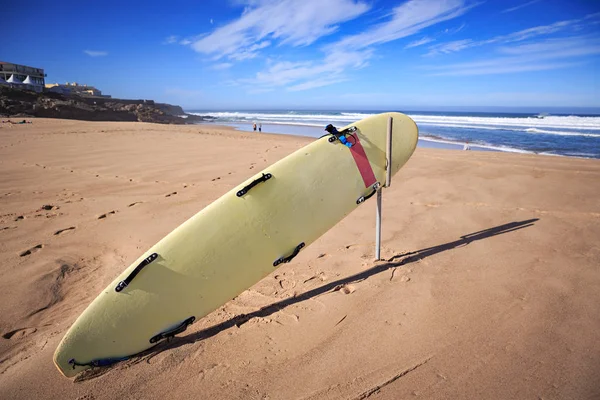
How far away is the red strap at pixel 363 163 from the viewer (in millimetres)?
2617

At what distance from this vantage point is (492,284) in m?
Answer: 2.47

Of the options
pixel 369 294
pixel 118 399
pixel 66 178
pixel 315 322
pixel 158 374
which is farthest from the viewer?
pixel 66 178

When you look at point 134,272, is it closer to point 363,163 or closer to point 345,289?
point 345,289

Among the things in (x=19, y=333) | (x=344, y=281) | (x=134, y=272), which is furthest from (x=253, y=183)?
(x=19, y=333)

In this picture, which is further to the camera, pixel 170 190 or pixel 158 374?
pixel 170 190

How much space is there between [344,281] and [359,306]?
36cm

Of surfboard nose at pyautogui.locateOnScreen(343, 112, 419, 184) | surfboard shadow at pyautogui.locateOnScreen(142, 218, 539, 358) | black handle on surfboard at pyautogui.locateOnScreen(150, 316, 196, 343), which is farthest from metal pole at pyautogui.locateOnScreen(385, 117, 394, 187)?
black handle on surfboard at pyautogui.locateOnScreen(150, 316, 196, 343)

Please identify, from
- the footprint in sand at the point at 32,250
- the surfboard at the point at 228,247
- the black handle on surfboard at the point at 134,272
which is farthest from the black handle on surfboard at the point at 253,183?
the footprint in sand at the point at 32,250

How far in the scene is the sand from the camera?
1655mm

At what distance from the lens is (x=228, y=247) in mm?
2072

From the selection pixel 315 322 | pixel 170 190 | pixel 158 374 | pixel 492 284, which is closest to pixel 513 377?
pixel 492 284

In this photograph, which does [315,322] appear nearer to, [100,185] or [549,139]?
[100,185]

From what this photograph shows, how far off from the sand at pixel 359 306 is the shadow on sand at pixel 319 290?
0.5 inches

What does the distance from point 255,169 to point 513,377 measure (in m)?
6.07
